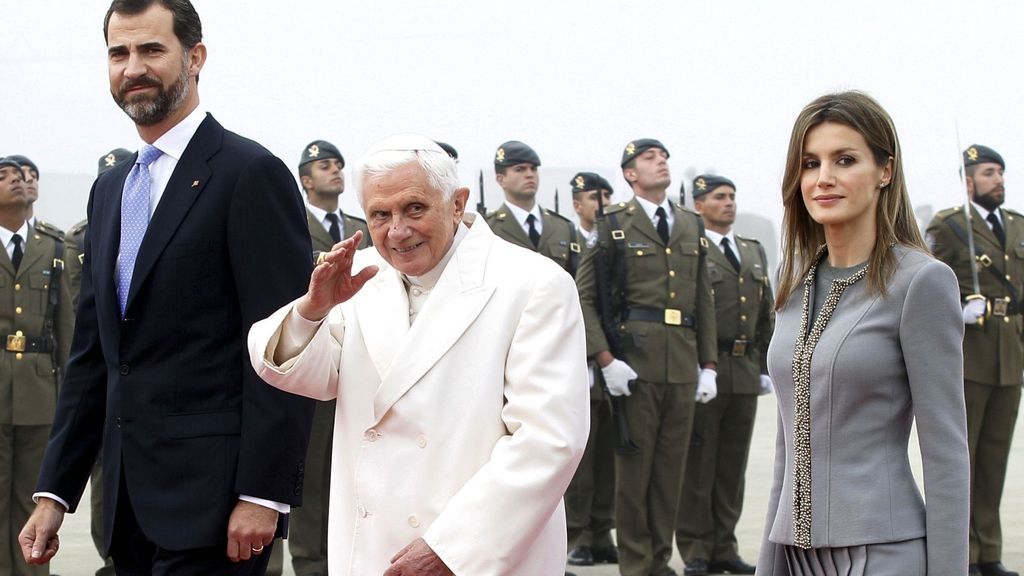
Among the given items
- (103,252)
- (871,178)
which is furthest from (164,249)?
(871,178)

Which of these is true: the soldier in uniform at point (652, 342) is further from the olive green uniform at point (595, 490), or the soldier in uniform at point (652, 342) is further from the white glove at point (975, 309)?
the white glove at point (975, 309)

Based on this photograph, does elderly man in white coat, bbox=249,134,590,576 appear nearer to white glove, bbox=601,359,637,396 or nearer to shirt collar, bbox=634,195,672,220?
white glove, bbox=601,359,637,396

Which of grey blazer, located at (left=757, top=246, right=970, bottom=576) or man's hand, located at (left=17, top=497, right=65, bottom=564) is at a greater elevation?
grey blazer, located at (left=757, top=246, right=970, bottom=576)

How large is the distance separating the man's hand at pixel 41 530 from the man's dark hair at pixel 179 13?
3.34ft

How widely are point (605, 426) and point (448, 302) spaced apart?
5.83m

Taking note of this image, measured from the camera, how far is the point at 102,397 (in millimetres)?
3318

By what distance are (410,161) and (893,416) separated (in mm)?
954

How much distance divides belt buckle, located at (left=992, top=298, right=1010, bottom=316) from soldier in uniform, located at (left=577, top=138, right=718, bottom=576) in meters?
1.45

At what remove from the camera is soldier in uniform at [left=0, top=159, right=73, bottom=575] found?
696cm

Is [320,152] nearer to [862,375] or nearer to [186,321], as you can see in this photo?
[186,321]

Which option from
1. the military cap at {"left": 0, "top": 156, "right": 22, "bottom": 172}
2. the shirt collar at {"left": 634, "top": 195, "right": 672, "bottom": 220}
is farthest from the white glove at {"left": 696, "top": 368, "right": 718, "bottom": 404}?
the military cap at {"left": 0, "top": 156, "right": 22, "bottom": 172}

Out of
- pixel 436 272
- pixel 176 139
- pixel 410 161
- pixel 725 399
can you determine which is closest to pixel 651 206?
pixel 725 399

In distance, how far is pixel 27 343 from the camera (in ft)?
23.7

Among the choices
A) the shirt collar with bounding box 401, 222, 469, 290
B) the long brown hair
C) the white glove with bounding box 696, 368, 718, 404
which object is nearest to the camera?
the long brown hair
